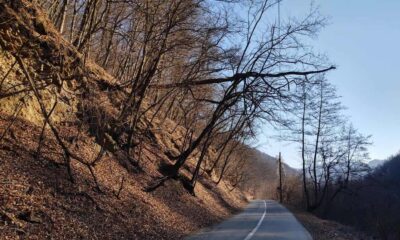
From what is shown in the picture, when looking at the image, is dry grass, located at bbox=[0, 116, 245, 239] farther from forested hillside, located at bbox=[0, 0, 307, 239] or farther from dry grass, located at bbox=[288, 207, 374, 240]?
dry grass, located at bbox=[288, 207, 374, 240]

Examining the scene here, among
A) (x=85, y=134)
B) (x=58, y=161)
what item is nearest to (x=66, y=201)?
(x=58, y=161)

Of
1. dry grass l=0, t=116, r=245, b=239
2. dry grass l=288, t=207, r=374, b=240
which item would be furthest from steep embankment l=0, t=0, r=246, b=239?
dry grass l=288, t=207, r=374, b=240

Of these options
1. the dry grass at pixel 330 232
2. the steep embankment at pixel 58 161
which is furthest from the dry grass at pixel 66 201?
the dry grass at pixel 330 232

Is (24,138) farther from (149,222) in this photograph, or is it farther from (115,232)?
(149,222)

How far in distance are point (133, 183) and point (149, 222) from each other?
3.57m

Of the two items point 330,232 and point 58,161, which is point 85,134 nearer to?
point 58,161

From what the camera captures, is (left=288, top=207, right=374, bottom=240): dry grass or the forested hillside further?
(left=288, top=207, right=374, bottom=240): dry grass

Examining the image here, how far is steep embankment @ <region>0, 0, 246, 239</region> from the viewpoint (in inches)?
404

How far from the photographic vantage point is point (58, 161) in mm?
13039

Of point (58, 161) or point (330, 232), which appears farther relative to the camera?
point (330, 232)

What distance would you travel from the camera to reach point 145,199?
1733cm

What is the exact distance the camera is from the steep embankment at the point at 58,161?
10.2 m

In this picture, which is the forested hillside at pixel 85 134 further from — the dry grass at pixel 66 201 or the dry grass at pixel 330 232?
the dry grass at pixel 330 232

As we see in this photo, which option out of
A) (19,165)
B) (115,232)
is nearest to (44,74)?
(19,165)
